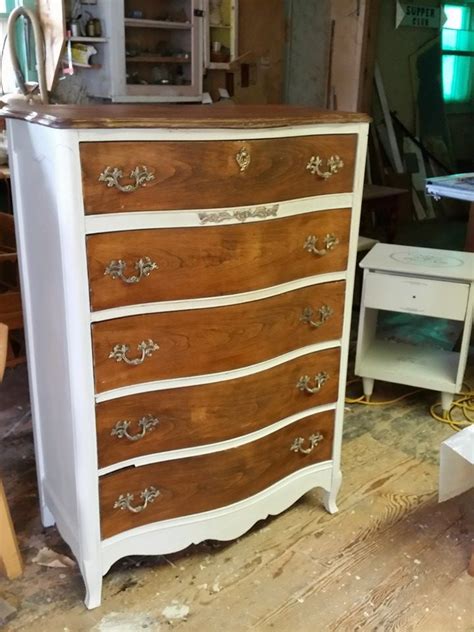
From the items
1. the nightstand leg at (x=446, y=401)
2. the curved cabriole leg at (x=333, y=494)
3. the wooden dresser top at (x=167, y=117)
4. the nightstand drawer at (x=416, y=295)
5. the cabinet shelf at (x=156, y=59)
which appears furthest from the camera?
the cabinet shelf at (x=156, y=59)

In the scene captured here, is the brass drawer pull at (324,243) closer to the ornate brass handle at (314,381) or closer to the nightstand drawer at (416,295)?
the ornate brass handle at (314,381)

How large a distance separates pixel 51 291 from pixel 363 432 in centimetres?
123

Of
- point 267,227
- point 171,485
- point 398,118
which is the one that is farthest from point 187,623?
point 398,118

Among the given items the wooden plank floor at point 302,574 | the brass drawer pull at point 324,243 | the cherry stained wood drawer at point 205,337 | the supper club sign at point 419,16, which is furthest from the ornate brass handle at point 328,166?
the supper club sign at point 419,16

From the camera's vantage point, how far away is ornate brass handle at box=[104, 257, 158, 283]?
1.21 m

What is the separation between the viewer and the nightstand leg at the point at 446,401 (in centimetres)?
225

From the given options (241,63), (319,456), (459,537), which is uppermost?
(241,63)

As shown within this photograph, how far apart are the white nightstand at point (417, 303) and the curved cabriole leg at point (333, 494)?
0.63 m

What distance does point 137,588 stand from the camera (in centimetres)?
148

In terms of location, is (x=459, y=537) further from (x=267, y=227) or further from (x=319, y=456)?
(x=267, y=227)

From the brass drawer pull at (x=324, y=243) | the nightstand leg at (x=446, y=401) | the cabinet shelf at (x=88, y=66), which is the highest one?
the cabinet shelf at (x=88, y=66)

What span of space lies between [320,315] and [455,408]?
1.04 meters

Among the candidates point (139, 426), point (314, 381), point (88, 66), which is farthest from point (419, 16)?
point (139, 426)

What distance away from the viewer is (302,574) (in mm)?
1537
